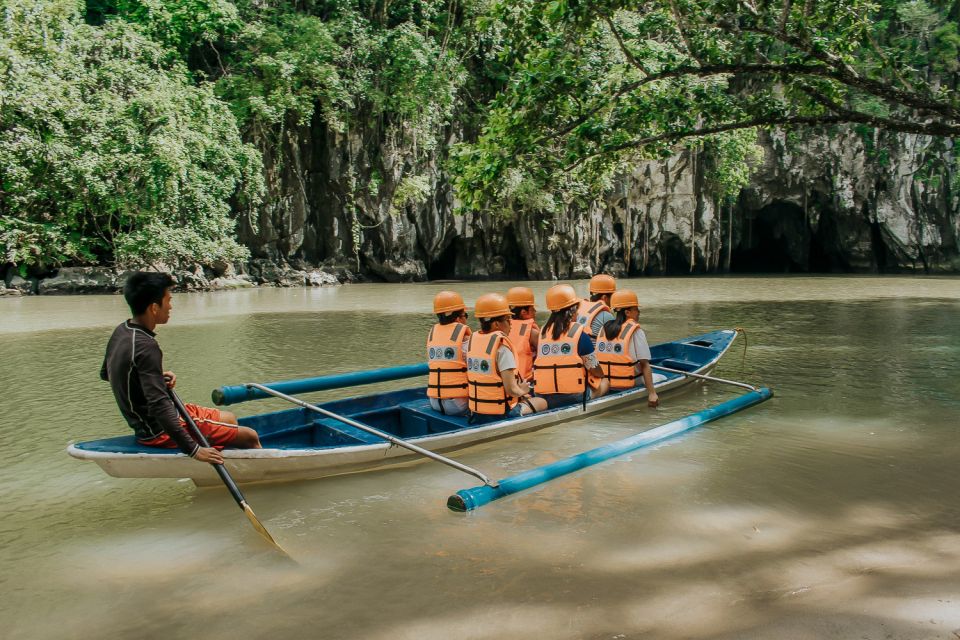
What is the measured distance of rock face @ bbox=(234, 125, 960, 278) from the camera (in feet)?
91.4

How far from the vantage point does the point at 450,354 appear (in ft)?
19.5

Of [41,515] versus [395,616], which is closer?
[395,616]

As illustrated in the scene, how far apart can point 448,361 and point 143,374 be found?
253 centimetres

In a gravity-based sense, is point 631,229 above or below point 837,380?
above

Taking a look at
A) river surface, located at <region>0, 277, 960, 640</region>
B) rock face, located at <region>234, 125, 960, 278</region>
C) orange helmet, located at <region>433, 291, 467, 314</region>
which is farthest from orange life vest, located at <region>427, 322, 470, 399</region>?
rock face, located at <region>234, 125, 960, 278</region>

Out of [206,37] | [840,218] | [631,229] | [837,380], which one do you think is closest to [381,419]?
[837,380]

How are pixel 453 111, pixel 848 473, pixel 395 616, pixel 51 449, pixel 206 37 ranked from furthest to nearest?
pixel 453 111
pixel 206 37
pixel 51 449
pixel 848 473
pixel 395 616

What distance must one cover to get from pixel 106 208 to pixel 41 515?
62.1ft

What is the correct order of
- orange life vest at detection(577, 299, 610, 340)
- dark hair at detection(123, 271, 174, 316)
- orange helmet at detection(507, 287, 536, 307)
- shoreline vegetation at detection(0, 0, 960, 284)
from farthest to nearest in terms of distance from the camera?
shoreline vegetation at detection(0, 0, 960, 284) → orange life vest at detection(577, 299, 610, 340) → orange helmet at detection(507, 287, 536, 307) → dark hair at detection(123, 271, 174, 316)

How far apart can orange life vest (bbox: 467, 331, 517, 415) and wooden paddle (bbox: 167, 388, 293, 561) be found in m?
2.13

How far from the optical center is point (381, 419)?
622 cm

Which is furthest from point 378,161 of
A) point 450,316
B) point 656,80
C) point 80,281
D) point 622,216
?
point 450,316

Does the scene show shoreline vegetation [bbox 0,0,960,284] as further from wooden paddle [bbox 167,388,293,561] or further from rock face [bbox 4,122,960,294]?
wooden paddle [bbox 167,388,293,561]

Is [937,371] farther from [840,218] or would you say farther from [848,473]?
[840,218]
